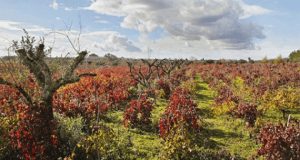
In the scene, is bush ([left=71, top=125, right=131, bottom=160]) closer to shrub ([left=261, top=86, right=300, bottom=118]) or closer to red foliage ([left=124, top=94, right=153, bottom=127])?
red foliage ([left=124, top=94, right=153, bottom=127])

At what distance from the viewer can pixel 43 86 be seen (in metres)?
16.5

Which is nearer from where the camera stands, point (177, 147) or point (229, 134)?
point (177, 147)

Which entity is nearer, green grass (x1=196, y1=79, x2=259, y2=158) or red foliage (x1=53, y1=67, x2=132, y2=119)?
green grass (x1=196, y1=79, x2=259, y2=158)

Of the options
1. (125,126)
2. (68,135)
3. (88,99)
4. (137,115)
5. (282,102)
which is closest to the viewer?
(68,135)

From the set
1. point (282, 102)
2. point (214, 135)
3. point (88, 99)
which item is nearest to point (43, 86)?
point (88, 99)

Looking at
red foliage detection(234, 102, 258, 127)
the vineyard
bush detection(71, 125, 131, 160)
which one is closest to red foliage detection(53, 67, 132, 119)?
the vineyard

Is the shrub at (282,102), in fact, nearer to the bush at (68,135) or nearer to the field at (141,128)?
the field at (141,128)

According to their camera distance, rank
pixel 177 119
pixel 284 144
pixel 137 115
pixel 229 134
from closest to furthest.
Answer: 1. pixel 284 144
2. pixel 177 119
3. pixel 229 134
4. pixel 137 115

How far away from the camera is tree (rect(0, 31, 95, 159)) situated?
1298 cm

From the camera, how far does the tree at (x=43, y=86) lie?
511 inches

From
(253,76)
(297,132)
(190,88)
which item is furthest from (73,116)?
(253,76)

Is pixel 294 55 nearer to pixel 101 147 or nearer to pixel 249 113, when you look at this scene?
pixel 249 113

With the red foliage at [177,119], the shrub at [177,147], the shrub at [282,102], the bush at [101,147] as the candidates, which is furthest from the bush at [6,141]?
the shrub at [282,102]

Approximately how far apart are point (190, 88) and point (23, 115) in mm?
19357
